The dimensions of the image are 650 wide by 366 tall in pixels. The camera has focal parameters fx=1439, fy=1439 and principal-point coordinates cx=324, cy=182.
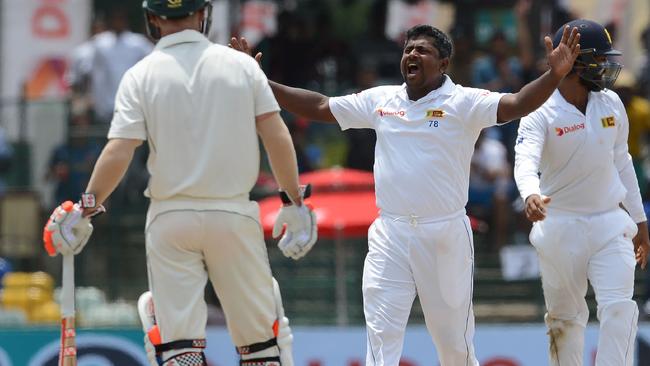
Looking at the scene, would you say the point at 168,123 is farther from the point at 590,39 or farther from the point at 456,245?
the point at 590,39

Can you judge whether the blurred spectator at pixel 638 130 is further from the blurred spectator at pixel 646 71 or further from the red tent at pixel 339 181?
the red tent at pixel 339 181

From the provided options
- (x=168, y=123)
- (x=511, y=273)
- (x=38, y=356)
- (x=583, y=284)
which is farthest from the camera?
(x=511, y=273)

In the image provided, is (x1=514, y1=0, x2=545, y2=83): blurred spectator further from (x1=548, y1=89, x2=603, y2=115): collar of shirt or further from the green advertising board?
(x1=548, y1=89, x2=603, y2=115): collar of shirt

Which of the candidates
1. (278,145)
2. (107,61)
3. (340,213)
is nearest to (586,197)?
(278,145)

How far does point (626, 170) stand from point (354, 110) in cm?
169

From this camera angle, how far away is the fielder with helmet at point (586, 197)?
8031 millimetres

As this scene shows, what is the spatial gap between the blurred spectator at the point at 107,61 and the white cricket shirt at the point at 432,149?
6.74 m

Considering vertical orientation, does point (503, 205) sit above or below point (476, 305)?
above

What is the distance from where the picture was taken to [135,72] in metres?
6.97

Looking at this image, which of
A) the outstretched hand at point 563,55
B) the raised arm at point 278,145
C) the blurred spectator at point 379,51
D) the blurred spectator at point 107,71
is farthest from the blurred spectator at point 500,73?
the raised arm at point 278,145

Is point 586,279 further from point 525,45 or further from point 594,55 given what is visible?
point 525,45

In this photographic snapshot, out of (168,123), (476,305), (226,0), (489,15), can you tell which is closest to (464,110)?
(168,123)

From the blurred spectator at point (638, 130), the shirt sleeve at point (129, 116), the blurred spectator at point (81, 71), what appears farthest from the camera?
the blurred spectator at point (81, 71)

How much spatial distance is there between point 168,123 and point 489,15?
1099 cm
